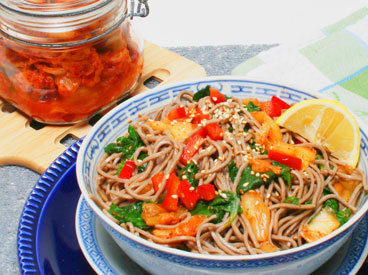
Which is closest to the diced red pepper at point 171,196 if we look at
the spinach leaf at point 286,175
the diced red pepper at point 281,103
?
the spinach leaf at point 286,175

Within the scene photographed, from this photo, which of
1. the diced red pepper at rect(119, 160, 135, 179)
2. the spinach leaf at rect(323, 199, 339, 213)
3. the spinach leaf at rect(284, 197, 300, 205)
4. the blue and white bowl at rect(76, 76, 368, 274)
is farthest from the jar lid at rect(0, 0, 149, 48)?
the spinach leaf at rect(323, 199, 339, 213)

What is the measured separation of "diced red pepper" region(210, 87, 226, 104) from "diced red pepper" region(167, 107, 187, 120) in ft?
0.51

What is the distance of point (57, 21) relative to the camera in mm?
2723

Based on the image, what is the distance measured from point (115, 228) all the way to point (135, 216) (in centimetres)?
24

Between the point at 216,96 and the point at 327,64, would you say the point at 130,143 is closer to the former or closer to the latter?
the point at 216,96

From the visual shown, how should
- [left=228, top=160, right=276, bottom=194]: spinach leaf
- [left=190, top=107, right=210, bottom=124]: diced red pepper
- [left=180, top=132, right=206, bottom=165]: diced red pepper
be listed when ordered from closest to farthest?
1. [left=228, top=160, right=276, bottom=194]: spinach leaf
2. [left=180, top=132, right=206, bottom=165]: diced red pepper
3. [left=190, top=107, right=210, bottom=124]: diced red pepper

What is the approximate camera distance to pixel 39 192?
2.22 meters

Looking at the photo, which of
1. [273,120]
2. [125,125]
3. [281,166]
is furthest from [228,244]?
[125,125]

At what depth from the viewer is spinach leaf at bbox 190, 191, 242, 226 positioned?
6.21ft

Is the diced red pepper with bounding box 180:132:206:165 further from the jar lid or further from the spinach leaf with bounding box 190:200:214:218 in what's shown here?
the jar lid

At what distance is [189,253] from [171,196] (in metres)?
0.35

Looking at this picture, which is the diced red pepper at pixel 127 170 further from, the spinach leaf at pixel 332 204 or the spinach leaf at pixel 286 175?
the spinach leaf at pixel 332 204

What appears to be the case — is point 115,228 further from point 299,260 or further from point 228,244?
point 299,260

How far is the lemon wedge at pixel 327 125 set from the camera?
2023 mm
